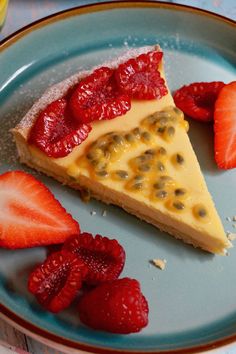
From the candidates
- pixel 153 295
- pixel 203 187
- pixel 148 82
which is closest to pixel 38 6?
pixel 148 82

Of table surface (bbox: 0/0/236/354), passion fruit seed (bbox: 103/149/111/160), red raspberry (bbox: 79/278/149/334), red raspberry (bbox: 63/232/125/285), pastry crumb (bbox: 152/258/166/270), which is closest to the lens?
red raspberry (bbox: 79/278/149/334)

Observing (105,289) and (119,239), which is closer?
(105,289)

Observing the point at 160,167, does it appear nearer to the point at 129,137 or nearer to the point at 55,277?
the point at 129,137

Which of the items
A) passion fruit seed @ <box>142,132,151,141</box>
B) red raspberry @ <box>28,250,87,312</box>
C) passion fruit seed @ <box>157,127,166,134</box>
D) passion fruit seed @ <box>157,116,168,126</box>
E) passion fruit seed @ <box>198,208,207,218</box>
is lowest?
red raspberry @ <box>28,250,87,312</box>

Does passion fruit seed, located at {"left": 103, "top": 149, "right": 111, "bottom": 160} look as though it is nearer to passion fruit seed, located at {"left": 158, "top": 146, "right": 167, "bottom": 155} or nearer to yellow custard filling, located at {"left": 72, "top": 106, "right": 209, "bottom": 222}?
yellow custard filling, located at {"left": 72, "top": 106, "right": 209, "bottom": 222}

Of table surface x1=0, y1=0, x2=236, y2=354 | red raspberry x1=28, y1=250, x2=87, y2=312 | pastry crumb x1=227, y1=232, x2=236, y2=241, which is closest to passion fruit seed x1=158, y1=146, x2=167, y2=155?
pastry crumb x1=227, y1=232, x2=236, y2=241

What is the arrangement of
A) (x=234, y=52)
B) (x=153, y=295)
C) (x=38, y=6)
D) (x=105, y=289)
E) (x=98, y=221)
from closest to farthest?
(x=105, y=289) → (x=153, y=295) → (x=98, y=221) → (x=234, y=52) → (x=38, y=6)

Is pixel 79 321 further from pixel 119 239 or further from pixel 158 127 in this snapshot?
pixel 158 127
